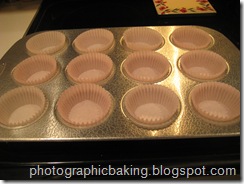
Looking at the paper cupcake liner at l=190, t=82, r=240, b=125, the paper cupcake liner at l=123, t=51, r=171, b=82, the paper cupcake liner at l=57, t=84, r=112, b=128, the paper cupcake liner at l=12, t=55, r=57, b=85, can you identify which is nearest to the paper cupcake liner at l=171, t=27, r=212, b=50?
the paper cupcake liner at l=123, t=51, r=171, b=82

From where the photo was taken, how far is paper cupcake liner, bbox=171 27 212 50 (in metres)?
1.23

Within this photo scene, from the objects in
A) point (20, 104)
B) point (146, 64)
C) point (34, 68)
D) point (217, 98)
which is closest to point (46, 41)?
point (34, 68)

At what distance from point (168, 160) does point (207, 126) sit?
182 millimetres

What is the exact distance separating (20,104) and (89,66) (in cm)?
36

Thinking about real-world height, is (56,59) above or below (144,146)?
above

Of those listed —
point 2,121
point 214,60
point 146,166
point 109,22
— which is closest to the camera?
point 146,166

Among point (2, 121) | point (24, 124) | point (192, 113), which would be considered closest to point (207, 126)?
point (192, 113)

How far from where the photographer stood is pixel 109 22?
1490 millimetres

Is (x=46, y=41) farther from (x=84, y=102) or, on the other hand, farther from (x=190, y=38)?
(x=190, y=38)

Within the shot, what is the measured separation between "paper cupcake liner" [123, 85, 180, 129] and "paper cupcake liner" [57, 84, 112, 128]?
0.30 ft

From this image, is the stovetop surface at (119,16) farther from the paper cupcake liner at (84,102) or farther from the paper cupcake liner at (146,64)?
the paper cupcake liner at (84,102)

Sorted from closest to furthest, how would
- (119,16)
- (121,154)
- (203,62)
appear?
(121,154)
(203,62)
(119,16)

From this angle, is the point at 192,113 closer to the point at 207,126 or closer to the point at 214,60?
the point at 207,126

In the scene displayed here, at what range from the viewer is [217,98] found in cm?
102
